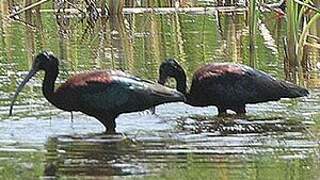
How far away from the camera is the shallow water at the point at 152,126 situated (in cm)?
618

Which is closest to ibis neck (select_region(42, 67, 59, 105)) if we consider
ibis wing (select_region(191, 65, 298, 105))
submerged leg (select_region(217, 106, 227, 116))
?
ibis wing (select_region(191, 65, 298, 105))

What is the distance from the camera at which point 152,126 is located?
24.5 feet

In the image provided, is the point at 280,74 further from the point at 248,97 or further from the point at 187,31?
the point at 187,31

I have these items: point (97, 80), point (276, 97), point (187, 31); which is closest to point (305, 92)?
point (276, 97)

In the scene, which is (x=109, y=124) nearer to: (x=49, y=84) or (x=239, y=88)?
(x=49, y=84)

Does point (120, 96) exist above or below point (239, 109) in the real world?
above

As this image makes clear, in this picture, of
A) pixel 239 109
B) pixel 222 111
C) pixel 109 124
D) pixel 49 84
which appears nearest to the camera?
pixel 109 124

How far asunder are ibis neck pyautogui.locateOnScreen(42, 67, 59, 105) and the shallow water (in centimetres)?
15

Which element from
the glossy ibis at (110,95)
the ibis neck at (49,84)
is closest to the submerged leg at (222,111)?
the glossy ibis at (110,95)

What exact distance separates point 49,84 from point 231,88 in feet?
4.47

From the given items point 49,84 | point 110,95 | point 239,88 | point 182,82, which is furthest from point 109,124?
point 239,88

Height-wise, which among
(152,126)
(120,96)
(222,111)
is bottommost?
(222,111)

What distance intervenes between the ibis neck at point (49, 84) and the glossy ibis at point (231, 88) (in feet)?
3.02

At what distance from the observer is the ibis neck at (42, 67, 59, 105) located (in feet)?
25.4
